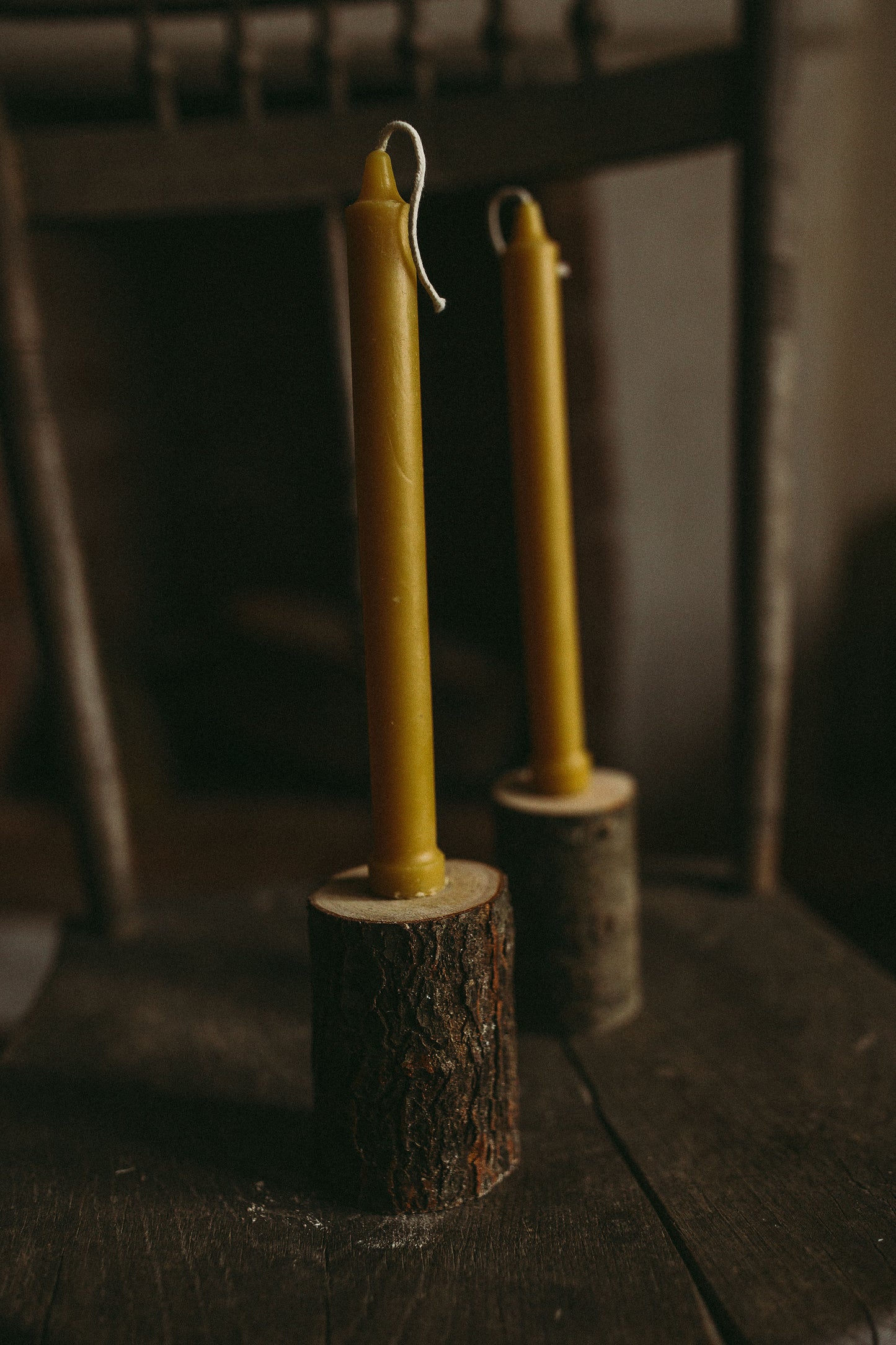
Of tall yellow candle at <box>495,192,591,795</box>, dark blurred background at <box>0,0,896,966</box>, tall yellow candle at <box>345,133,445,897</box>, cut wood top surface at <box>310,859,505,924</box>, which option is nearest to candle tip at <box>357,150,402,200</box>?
tall yellow candle at <box>345,133,445,897</box>

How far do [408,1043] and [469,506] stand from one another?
103 centimetres

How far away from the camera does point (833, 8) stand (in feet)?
4.53

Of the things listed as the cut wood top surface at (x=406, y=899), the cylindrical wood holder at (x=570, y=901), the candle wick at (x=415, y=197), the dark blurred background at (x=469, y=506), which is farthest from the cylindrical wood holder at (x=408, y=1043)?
the dark blurred background at (x=469, y=506)

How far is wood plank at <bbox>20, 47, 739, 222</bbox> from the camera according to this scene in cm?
64

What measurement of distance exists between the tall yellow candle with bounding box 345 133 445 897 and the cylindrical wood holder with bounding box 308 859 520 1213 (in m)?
0.02

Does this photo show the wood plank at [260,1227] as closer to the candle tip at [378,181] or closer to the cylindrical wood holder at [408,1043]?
the cylindrical wood holder at [408,1043]

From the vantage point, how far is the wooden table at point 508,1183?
1.06ft

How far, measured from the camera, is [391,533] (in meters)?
0.36

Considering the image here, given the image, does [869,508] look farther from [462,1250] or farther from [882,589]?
[462,1250]

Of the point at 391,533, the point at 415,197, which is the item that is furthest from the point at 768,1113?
the point at 415,197

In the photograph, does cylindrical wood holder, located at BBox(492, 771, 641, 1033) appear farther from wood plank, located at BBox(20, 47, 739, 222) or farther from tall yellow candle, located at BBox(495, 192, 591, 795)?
wood plank, located at BBox(20, 47, 739, 222)

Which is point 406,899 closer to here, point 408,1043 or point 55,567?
point 408,1043

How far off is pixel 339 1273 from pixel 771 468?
56cm

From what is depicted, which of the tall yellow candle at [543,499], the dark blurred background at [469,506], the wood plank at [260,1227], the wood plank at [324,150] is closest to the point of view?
the wood plank at [260,1227]
